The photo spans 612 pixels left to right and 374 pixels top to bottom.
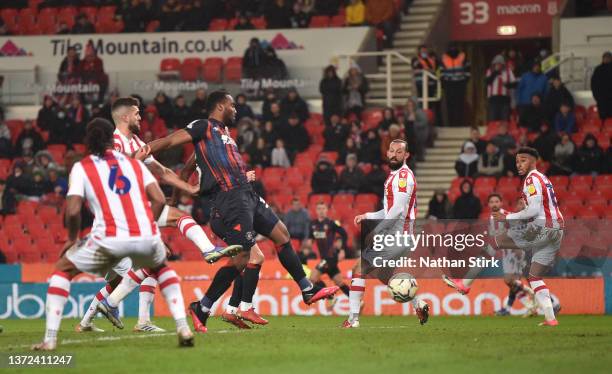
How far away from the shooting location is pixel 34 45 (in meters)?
32.1

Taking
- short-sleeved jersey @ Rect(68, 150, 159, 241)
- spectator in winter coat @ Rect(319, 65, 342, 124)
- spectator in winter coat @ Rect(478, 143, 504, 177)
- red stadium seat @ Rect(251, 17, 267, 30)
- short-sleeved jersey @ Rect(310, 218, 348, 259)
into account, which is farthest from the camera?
red stadium seat @ Rect(251, 17, 267, 30)

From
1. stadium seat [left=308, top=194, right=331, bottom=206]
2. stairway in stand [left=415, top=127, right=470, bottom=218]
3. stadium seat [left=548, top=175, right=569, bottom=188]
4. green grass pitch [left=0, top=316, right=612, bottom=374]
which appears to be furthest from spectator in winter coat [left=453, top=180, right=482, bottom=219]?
green grass pitch [left=0, top=316, right=612, bottom=374]

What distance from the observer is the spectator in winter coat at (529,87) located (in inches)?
1040

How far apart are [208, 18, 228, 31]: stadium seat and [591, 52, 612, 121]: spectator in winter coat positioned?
10202 millimetres

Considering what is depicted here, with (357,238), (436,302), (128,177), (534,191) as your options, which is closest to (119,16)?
(357,238)

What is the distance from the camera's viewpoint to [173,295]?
35.5 feet

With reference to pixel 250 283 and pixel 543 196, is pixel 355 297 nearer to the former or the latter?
pixel 250 283

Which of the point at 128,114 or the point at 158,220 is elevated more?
the point at 128,114

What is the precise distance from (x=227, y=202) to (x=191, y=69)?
17.0 metres

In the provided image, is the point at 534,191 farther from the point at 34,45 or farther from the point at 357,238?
the point at 34,45

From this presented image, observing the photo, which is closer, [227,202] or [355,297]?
[227,202]

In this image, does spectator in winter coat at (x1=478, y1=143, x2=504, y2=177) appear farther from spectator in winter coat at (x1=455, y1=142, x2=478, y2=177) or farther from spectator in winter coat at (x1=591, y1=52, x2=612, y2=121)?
spectator in winter coat at (x1=591, y1=52, x2=612, y2=121)

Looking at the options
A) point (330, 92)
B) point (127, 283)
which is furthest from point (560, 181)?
point (127, 283)

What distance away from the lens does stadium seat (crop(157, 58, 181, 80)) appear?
28.9 m
